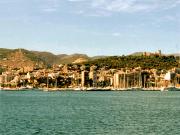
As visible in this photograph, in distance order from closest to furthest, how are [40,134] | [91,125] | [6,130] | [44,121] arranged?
[40,134] → [6,130] → [91,125] → [44,121]

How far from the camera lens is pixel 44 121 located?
62531 millimetres

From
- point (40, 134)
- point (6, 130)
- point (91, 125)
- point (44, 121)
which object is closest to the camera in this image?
point (40, 134)

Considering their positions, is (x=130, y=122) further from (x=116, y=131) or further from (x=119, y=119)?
(x=116, y=131)

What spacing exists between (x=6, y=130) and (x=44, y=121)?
10.0 metres

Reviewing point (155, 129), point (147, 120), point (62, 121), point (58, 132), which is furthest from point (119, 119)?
point (58, 132)

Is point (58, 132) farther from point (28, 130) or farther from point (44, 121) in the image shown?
point (44, 121)

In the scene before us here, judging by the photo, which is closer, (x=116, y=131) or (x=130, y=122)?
(x=116, y=131)

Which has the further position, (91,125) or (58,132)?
(91,125)

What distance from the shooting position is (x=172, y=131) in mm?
52750

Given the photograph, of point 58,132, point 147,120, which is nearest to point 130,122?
point 147,120

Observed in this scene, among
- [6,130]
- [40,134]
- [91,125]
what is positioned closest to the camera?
[40,134]

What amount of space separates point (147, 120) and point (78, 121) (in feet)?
27.3

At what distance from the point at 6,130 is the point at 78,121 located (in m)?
12.5

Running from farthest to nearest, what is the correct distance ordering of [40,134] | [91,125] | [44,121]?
[44,121], [91,125], [40,134]
